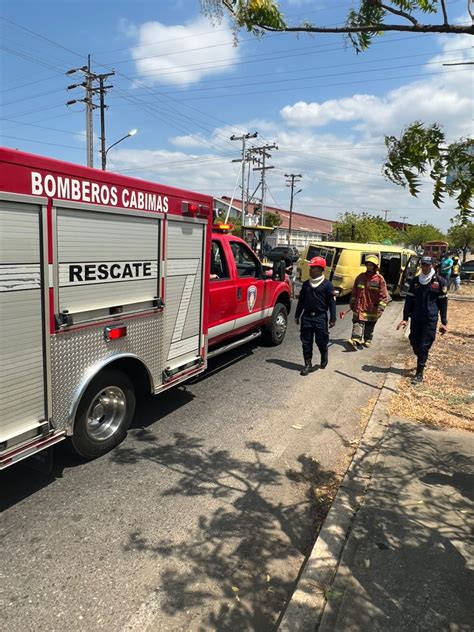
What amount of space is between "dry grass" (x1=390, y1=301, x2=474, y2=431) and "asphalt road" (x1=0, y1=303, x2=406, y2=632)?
751 mm

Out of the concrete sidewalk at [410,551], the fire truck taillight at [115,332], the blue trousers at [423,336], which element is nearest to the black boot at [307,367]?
the blue trousers at [423,336]

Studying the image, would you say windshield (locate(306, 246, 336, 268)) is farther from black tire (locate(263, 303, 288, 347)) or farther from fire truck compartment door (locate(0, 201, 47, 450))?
fire truck compartment door (locate(0, 201, 47, 450))

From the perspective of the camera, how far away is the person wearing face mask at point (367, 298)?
322 inches

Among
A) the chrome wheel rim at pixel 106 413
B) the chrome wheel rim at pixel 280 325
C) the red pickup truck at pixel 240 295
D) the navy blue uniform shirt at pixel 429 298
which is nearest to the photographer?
the chrome wheel rim at pixel 106 413

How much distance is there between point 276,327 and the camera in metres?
8.41

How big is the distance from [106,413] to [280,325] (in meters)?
4.95

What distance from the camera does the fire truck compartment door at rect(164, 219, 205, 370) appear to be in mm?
4508

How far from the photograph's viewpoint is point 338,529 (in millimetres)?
3051

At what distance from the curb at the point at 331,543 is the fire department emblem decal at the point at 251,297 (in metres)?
2.87

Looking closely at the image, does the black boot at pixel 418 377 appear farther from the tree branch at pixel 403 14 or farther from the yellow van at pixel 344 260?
the yellow van at pixel 344 260

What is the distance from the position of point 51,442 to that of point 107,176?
2046 mm

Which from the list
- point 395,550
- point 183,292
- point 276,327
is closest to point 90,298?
point 183,292

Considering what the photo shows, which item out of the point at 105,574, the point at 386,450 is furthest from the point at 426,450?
the point at 105,574

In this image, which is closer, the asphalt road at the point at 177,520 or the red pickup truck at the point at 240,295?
the asphalt road at the point at 177,520
